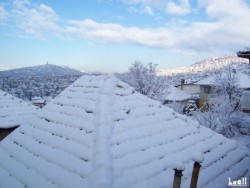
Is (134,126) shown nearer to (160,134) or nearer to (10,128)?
(160,134)

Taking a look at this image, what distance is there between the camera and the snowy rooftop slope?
13.1 m

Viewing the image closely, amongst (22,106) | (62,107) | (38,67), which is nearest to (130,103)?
(62,107)

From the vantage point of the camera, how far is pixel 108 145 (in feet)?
18.6

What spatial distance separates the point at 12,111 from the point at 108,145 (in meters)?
9.98

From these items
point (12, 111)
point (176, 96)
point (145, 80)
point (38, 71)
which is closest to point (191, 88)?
point (176, 96)

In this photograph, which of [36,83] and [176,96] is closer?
[176,96]

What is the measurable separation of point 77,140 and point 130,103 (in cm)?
211

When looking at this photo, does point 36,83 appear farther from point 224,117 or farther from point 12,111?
point 12,111

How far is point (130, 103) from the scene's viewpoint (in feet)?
24.7

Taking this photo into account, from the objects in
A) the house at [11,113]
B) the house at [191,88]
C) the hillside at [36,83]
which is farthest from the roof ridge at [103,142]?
the house at [191,88]

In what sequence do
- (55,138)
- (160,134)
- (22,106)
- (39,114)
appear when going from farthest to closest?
(22,106)
(39,114)
(160,134)
(55,138)

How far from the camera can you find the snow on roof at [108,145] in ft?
17.4

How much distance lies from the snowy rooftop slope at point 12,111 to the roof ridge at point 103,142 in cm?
733

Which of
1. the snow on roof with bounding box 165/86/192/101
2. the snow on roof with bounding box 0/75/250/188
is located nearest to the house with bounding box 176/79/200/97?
the snow on roof with bounding box 165/86/192/101
